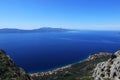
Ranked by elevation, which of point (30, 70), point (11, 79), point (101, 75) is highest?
point (11, 79)

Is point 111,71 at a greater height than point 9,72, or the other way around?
point 9,72

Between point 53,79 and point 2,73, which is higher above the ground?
point 2,73

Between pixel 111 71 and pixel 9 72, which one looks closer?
pixel 9 72

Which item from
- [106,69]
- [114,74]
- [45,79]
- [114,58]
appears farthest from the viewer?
[45,79]

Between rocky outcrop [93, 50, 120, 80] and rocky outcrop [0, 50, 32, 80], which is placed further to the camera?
rocky outcrop [93, 50, 120, 80]

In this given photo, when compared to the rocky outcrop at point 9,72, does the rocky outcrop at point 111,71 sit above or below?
below

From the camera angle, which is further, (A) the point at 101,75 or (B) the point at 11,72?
(A) the point at 101,75

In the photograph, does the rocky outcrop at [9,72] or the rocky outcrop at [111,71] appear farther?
the rocky outcrop at [111,71]

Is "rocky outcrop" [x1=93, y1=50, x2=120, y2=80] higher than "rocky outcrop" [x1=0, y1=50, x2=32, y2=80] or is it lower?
lower

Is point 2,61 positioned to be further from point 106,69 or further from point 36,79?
point 36,79

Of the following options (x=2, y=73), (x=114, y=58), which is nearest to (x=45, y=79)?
(x=114, y=58)

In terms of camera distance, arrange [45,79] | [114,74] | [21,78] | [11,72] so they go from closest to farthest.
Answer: [21,78]
[11,72]
[114,74]
[45,79]
